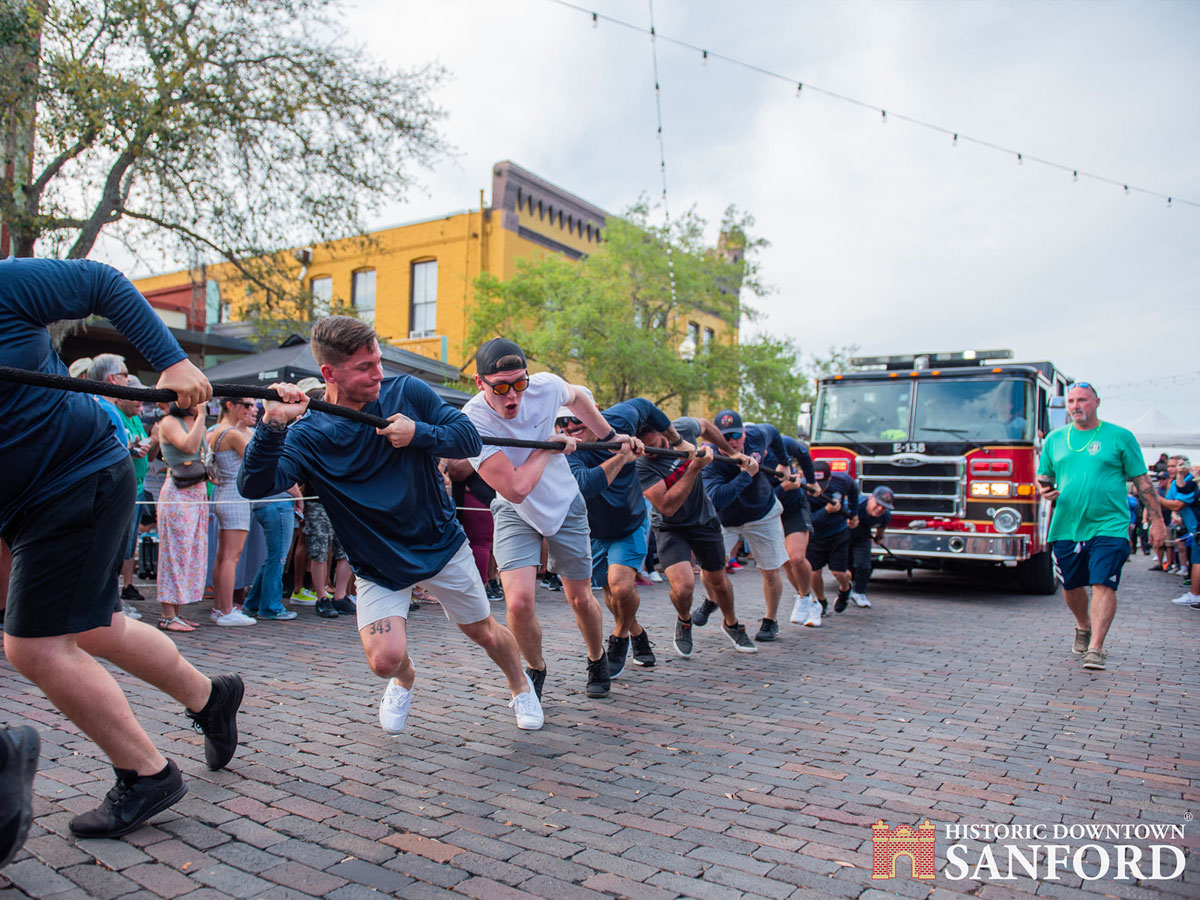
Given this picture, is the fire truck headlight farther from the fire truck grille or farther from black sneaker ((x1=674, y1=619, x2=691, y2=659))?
black sneaker ((x1=674, y1=619, x2=691, y2=659))

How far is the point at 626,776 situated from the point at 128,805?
195cm

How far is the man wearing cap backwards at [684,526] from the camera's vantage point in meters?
6.43

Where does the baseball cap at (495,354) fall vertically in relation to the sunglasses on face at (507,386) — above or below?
above

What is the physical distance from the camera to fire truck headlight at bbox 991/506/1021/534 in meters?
10.8

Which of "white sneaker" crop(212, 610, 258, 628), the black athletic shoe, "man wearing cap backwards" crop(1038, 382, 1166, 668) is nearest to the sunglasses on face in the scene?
the black athletic shoe

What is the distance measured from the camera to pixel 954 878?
289cm

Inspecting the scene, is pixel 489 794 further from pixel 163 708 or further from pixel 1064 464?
pixel 1064 464

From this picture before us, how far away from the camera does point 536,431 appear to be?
4.89 metres

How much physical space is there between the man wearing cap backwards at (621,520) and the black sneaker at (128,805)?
9.63 ft

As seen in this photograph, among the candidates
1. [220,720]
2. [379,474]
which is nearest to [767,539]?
[379,474]

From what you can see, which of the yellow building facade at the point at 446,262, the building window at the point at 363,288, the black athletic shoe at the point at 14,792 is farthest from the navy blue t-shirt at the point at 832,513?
the building window at the point at 363,288

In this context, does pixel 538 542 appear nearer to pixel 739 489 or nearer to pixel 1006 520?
pixel 739 489

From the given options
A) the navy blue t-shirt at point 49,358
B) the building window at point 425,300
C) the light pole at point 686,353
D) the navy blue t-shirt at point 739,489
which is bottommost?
the navy blue t-shirt at point 739,489

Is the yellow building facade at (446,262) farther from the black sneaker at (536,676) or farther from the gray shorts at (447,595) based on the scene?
the gray shorts at (447,595)
